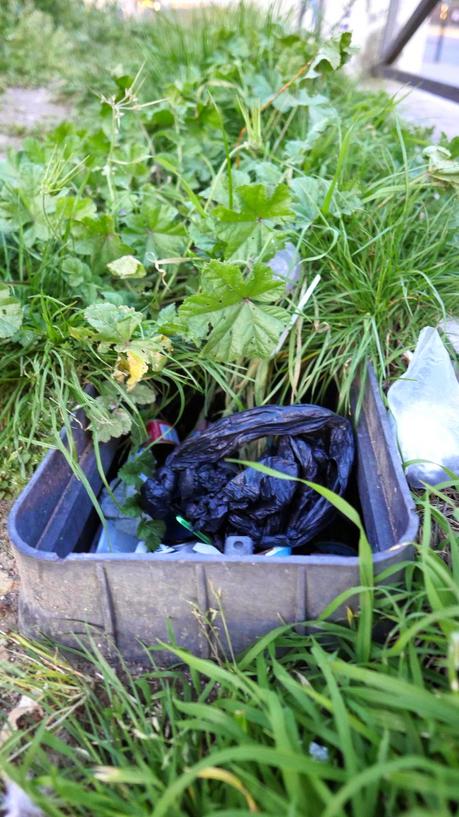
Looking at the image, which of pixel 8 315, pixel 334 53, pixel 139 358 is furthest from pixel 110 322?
pixel 334 53

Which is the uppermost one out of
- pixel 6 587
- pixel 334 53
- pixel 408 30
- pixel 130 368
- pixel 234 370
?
pixel 408 30

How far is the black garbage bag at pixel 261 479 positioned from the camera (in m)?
1.62

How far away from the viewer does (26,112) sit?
4078 millimetres

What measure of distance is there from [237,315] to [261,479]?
428 mm

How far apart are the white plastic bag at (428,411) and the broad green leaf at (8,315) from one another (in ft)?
3.32

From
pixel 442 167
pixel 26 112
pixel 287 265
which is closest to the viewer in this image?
pixel 442 167

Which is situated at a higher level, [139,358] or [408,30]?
[408,30]

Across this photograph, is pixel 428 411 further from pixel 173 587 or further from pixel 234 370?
pixel 173 587

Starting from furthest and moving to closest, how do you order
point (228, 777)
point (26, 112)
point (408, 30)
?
point (408, 30) < point (26, 112) < point (228, 777)

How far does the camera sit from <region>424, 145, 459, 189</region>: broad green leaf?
1772mm

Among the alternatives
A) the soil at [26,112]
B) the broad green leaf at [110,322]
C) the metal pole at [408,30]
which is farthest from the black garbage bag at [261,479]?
the metal pole at [408,30]

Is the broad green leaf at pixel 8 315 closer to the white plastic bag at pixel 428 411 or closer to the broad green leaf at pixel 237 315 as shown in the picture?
the broad green leaf at pixel 237 315

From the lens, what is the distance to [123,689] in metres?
1.23

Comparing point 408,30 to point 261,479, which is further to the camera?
point 408,30
